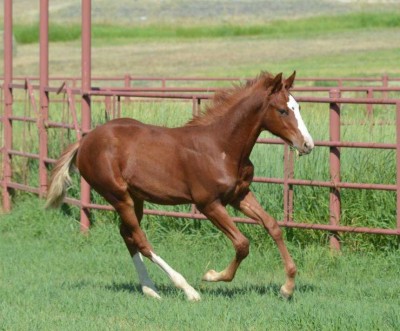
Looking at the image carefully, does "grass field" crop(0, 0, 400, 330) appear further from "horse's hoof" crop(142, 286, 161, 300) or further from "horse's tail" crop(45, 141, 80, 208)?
"horse's tail" crop(45, 141, 80, 208)

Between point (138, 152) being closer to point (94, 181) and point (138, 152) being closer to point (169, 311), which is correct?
point (94, 181)

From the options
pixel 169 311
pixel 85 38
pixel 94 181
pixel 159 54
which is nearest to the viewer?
pixel 169 311

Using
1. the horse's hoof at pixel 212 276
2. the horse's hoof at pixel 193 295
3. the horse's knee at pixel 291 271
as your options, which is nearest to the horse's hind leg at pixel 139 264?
the horse's hoof at pixel 193 295

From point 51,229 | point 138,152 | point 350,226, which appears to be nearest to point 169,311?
point 138,152

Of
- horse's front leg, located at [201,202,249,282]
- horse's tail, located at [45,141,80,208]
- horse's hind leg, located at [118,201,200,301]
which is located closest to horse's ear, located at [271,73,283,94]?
horse's front leg, located at [201,202,249,282]

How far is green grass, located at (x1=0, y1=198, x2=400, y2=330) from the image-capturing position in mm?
7926

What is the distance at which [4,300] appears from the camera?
29.6 ft

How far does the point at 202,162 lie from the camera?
30.3 feet

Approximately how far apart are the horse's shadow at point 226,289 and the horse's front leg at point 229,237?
0.18 m

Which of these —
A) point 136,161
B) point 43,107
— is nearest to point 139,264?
point 136,161

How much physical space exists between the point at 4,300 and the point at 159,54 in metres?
44.2

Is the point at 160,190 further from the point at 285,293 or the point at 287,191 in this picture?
the point at 287,191

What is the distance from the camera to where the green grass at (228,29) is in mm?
62500

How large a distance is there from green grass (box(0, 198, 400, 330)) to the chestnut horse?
1.31 feet
